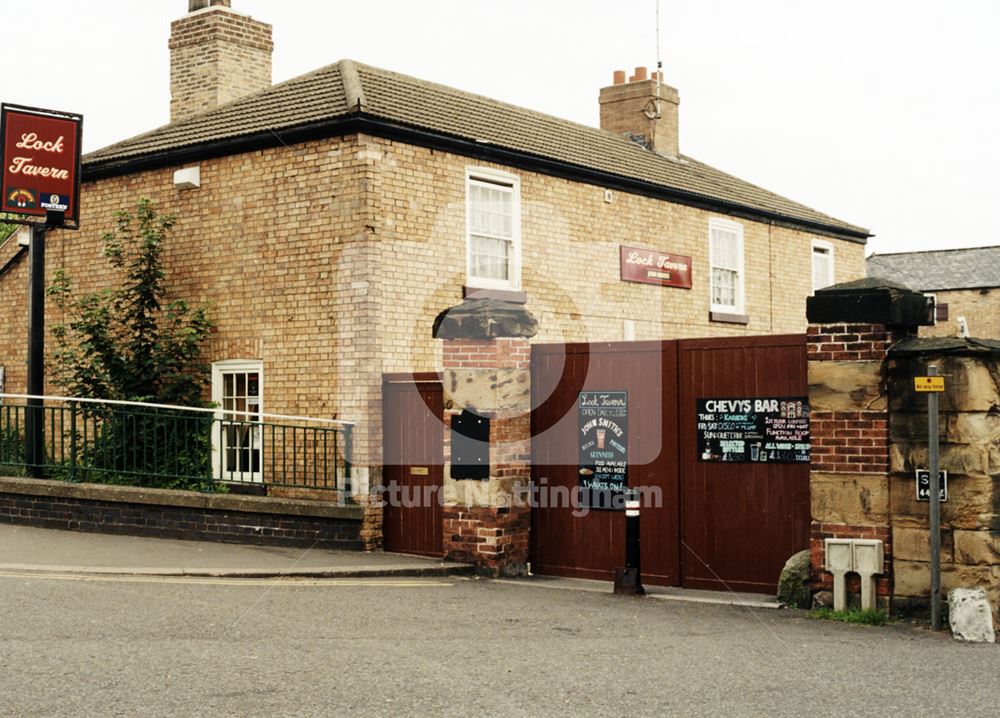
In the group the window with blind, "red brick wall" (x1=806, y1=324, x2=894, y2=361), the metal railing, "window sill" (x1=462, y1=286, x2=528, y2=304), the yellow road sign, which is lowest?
the metal railing

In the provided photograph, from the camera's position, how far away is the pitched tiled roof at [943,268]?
146 feet

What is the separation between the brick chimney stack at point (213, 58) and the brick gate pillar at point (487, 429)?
854 centimetres

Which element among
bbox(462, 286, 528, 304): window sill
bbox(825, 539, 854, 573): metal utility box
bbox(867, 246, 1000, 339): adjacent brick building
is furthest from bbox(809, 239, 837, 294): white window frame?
bbox(867, 246, 1000, 339): adjacent brick building

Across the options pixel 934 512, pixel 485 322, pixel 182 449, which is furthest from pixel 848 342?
pixel 182 449

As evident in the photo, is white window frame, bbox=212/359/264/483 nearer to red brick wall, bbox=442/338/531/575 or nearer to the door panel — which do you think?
red brick wall, bbox=442/338/531/575

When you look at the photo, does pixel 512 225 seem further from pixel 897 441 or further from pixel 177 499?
pixel 897 441

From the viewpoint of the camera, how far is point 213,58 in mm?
17766

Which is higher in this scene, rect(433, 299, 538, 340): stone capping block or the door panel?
rect(433, 299, 538, 340): stone capping block

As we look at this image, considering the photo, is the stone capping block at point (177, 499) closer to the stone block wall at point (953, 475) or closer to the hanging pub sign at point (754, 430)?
the hanging pub sign at point (754, 430)

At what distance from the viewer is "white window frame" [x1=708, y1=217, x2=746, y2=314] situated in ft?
65.2

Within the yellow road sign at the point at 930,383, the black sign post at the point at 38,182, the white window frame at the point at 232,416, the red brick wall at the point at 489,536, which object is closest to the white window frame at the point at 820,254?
the white window frame at the point at 232,416

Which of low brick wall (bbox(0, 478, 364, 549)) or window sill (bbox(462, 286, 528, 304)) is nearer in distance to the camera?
low brick wall (bbox(0, 478, 364, 549))

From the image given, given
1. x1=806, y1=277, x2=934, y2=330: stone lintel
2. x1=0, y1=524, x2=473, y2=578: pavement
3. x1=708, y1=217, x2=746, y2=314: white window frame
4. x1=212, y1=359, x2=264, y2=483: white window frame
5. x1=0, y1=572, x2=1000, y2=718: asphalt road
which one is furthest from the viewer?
x1=708, y1=217, x2=746, y2=314: white window frame

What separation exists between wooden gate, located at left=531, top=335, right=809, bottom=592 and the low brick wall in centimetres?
242
